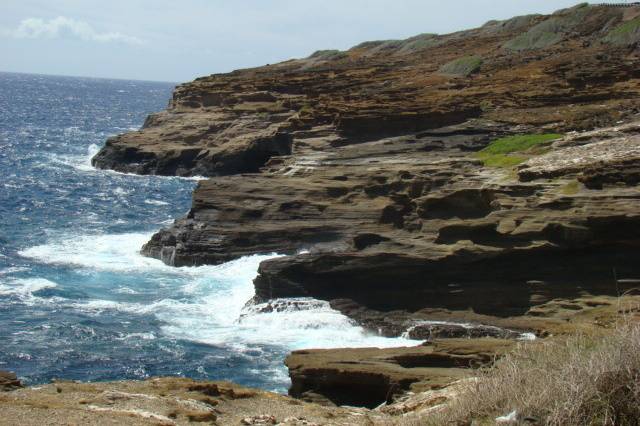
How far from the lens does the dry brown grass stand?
8.15 meters

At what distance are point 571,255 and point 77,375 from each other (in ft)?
50.0

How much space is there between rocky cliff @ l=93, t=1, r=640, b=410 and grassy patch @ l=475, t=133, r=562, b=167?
126 mm

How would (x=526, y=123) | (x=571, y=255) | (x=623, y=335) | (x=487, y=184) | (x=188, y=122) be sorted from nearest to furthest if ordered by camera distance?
(x=623, y=335), (x=571, y=255), (x=487, y=184), (x=526, y=123), (x=188, y=122)

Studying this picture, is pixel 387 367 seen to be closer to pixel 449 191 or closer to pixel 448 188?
pixel 449 191

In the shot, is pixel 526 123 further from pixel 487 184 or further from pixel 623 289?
pixel 623 289

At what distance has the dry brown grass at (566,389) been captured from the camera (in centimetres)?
815

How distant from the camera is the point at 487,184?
27.6 m

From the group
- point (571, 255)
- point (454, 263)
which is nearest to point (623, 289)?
point (571, 255)

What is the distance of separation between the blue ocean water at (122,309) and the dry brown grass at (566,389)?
13115 millimetres

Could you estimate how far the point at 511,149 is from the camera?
33562 millimetres

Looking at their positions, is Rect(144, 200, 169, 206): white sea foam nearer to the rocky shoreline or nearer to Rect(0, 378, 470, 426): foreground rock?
the rocky shoreline

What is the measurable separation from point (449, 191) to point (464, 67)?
32.2 meters

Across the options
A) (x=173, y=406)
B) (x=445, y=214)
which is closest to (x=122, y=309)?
(x=445, y=214)

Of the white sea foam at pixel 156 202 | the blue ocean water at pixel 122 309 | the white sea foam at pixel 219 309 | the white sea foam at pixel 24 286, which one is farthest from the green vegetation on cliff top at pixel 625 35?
the white sea foam at pixel 24 286
